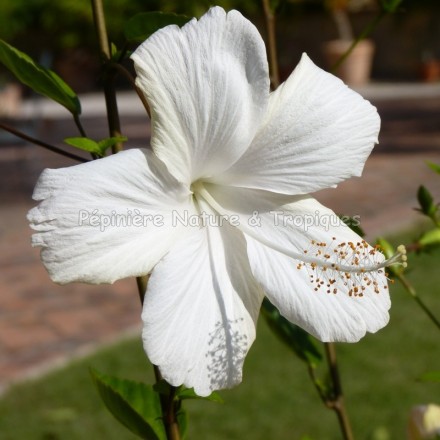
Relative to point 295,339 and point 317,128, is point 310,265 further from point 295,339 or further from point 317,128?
point 295,339

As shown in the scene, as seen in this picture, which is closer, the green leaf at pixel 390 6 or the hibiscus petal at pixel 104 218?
the hibiscus petal at pixel 104 218

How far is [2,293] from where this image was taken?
15.5 feet

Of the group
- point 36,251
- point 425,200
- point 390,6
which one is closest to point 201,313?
point 425,200

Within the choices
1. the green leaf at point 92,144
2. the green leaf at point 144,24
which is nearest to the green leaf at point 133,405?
the green leaf at point 92,144

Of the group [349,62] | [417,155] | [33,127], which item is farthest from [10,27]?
[417,155]

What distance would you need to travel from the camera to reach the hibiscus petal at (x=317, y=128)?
2.42 ft

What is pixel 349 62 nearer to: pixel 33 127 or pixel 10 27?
pixel 10 27

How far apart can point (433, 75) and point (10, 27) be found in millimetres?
8424

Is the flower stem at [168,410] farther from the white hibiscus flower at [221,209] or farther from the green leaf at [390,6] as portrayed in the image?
the green leaf at [390,6]

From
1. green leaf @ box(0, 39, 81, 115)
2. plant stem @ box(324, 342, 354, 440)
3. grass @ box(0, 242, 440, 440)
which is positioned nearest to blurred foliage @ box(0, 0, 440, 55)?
grass @ box(0, 242, 440, 440)

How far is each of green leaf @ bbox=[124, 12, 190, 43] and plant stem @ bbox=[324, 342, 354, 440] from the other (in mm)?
470

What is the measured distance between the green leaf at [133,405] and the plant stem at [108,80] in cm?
27

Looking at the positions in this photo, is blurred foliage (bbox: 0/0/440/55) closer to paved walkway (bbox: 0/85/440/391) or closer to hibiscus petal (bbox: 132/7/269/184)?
paved walkway (bbox: 0/85/440/391)

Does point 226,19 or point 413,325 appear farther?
point 413,325
